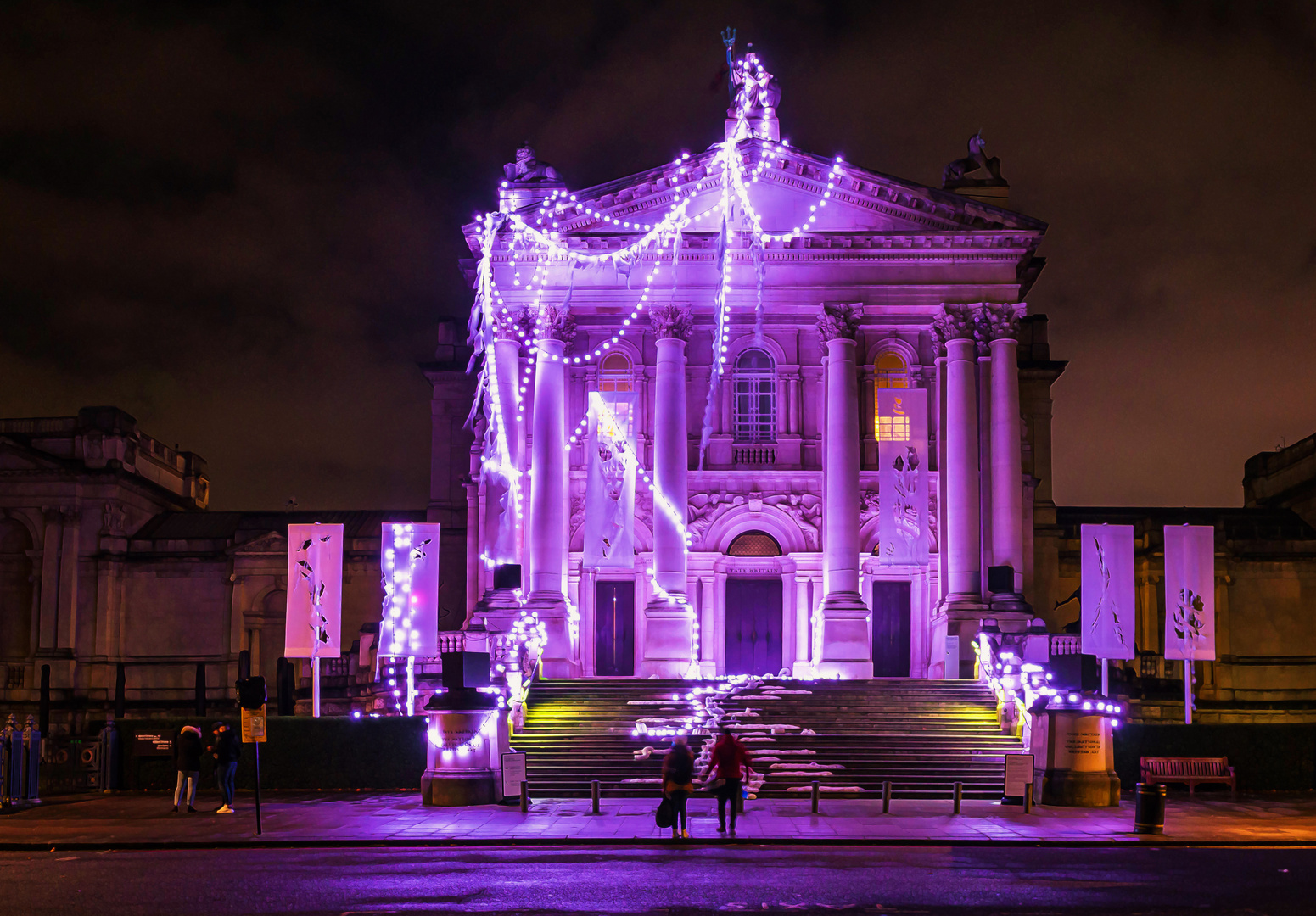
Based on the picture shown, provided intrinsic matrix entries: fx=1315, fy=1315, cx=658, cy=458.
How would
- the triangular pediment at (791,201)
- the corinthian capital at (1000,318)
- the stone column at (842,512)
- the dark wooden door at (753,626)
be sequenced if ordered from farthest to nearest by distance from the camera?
the dark wooden door at (753,626) < the corinthian capital at (1000,318) < the triangular pediment at (791,201) < the stone column at (842,512)

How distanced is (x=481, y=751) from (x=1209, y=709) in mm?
25208

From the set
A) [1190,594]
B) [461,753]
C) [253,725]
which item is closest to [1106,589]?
[1190,594]

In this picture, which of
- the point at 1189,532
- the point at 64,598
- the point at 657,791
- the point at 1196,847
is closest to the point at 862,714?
the point at 657,791

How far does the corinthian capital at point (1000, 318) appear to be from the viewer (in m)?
37.1

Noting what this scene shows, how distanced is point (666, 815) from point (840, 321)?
20281 mm

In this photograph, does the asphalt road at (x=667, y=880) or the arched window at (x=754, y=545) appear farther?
the arched window at (x=754, y=545)

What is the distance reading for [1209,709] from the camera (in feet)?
130

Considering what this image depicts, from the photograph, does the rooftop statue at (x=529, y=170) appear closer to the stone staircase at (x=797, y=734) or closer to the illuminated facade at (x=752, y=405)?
the illuminated facade at (x=752, y=405)

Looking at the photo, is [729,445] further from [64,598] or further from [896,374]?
[64,598]

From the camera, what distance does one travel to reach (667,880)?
51.7 ft

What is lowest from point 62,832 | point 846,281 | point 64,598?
point 62,832

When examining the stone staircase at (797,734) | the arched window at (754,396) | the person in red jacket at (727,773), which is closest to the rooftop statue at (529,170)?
the arched window at (754,396)

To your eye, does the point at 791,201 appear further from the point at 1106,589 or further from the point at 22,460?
the point at 22,460

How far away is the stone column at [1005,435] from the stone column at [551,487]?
12017 mm
